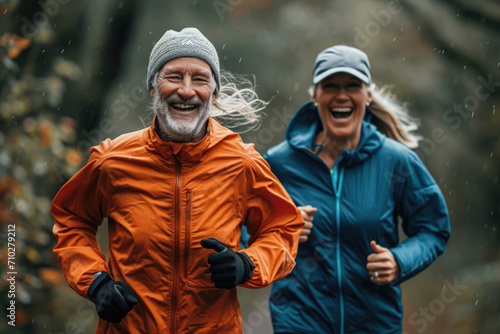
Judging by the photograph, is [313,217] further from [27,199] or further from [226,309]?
[27,199]

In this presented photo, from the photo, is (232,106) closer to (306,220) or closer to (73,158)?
(306,220)

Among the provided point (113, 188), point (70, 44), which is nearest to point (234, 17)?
point (70, 44)

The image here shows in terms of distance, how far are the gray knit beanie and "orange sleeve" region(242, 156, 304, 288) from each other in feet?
1.70

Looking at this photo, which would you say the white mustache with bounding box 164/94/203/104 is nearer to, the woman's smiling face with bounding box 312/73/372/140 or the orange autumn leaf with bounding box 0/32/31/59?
the woman's smiling face with bounding box 312/73/372/140

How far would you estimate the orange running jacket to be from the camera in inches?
129

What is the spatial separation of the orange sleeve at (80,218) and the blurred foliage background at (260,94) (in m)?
2.17

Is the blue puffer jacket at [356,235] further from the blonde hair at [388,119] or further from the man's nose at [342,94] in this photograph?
the blonde hair at [388,119]

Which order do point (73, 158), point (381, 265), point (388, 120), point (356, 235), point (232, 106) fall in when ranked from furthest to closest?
point (73, 158) < point (388, 120) < point (356, 235) < point (381, 265) < point (232, 106)

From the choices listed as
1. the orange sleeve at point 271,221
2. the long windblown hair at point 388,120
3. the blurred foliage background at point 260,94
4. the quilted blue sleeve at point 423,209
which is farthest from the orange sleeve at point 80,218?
the blurred foliage background at point 260,94

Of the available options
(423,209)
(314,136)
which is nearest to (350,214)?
(423,209)

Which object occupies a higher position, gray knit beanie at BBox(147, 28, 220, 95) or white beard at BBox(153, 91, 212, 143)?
gray knit beanie at BBox(147, 28, 220, 95)

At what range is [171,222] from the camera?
10.8ft

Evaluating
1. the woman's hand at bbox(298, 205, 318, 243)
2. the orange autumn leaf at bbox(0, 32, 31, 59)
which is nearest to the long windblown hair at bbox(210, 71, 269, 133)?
the woman's hand at bbox(298, 205, 318, 243)

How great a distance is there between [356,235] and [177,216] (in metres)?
1.34
